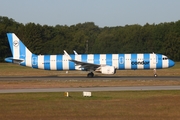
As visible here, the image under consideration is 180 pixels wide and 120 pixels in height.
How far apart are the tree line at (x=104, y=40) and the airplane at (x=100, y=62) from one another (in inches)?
2111

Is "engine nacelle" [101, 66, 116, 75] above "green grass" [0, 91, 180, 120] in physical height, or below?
above

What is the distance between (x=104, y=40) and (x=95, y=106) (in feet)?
326

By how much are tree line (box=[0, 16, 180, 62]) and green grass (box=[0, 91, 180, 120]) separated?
261 feet

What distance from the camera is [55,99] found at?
2941 centimetres

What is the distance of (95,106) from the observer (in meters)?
25.7

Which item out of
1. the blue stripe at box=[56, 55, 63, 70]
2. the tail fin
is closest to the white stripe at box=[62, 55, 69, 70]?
the blue stripe at box=[56, 55, 63, 70]

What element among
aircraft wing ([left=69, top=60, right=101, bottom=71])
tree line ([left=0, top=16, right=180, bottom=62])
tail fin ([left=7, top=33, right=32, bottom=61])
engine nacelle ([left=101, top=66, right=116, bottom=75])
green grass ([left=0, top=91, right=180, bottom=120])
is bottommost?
green grass ([left=0, top=91, right=180, bottom=120])

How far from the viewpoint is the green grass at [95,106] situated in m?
22.2

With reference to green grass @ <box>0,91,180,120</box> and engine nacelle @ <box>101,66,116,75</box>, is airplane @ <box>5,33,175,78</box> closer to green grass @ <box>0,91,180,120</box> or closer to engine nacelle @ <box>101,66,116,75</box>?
engine nacelle @ <box>101,66,116,75</box>

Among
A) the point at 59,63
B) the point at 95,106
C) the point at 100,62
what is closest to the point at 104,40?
the point at 59,63

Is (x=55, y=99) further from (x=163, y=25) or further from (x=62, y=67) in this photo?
(x=163, y=25)

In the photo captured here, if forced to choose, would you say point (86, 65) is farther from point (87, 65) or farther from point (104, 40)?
point (104, 40)

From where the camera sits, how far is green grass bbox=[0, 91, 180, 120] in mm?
22219

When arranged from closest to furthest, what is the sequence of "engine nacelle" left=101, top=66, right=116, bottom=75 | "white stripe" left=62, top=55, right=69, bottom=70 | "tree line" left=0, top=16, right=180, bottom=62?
"engine nacelle" left=101, top=66, right=116, bottom=75
"white stripe" left=62, top=55, right=69, bottom=70
"tree line" left=0, top=16, right=180, bottom=62
